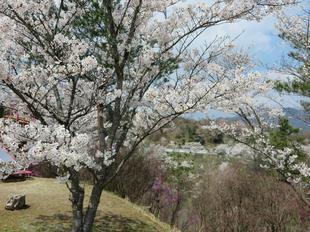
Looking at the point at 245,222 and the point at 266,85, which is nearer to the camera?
the point at 266,85

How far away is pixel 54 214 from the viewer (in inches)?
345

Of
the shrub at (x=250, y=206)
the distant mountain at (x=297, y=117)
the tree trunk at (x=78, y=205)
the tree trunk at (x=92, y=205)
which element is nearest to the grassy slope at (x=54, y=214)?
the tree trunk at (x=78, y=205)

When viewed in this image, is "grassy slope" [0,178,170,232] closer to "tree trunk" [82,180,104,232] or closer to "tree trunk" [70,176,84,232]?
"tree trunk" [70,176,84,232]

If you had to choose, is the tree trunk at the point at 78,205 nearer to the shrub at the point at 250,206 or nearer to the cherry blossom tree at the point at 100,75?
the cherry blossom tree at the point at 100,75

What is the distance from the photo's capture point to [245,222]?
35.4ft

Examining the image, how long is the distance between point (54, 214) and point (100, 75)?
361cm

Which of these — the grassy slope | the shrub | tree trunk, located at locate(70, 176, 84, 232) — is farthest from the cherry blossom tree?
the shrub

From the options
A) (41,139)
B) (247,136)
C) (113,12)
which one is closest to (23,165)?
(41,139)

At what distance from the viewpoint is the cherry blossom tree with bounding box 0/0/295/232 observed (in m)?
A: 5.76

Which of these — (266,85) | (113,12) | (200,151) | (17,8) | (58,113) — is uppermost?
(200,151)

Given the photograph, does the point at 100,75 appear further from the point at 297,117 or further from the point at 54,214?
the point at 297,117

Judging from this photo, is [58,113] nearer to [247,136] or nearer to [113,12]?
[113,12]

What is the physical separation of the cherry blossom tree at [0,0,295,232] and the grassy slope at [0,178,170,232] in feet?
5.93

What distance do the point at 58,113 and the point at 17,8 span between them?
1.65 metres
